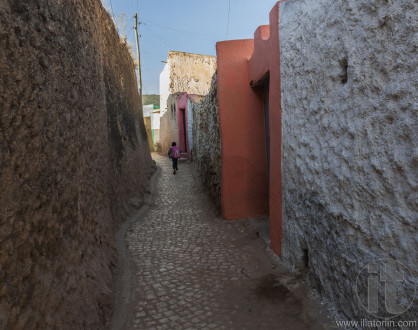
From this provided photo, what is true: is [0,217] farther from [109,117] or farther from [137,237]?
[109,117]

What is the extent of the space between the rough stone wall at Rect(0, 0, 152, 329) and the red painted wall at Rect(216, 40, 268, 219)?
2.63 metres

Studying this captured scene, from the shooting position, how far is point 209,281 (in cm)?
388

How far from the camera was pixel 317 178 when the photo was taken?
3266mm

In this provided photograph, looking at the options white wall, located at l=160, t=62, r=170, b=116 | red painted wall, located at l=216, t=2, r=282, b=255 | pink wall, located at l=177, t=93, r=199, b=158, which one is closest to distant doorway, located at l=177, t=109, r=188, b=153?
pink wall, located at l=177, t=93, r=199, b=158

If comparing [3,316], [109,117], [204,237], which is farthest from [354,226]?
[109,117]

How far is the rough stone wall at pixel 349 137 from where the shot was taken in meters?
2.09

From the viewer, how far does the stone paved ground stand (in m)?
3.07

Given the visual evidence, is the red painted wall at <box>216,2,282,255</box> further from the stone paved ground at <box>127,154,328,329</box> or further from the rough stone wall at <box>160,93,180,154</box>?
the rough stone wall at <box>160,93,180,154</box>

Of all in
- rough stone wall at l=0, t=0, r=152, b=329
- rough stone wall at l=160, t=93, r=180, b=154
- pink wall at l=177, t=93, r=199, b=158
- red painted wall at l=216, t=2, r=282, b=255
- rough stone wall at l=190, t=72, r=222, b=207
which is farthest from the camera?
rough stone wall at l=160, t=93, r=180, b=154

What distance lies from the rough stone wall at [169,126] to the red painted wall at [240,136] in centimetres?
1026

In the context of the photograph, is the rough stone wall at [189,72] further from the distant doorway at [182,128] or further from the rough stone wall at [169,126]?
the distant doorway at [182,128]

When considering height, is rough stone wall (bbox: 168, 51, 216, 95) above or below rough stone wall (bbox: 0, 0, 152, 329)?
above

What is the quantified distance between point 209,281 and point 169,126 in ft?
48.0

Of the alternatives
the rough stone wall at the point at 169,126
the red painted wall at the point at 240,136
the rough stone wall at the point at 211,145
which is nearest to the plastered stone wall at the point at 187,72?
the rough stone wall at the point at 169,126
